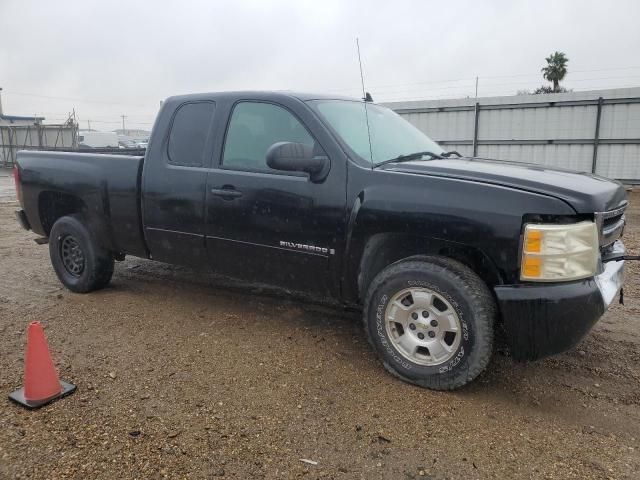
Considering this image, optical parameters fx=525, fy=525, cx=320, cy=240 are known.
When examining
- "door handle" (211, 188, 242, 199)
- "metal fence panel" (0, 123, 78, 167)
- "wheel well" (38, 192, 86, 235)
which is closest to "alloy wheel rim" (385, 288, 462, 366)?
"door handle" (211, 188, 242, 199)

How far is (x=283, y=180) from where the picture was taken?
12.6 feet

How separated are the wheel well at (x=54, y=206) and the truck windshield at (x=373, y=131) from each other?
2944 mm

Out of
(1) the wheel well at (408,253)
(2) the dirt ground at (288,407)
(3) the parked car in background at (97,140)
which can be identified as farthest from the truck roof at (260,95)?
(3) the parked car in background at (97,140)

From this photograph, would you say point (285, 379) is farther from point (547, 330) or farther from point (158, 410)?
point (547, 330)

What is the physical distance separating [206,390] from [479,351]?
1.72 m

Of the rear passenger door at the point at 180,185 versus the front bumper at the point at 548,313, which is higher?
the rear passenger door at the point at 180,185

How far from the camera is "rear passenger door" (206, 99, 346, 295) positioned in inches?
146

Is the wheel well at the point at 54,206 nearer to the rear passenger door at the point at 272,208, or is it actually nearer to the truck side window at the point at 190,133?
the truck side window at the point at 190,133

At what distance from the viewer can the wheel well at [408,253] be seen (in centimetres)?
333

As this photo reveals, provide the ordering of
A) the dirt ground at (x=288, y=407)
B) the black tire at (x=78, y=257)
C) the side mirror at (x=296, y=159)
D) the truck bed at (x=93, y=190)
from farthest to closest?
the black tire at (x=78, y=257)
the truck bed at (x=93, y=190)
the side mirror at (x=296, y=159)
the dirt ground at (x=288, y=407)

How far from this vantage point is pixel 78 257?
543cm

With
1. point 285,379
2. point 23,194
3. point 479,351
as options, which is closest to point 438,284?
point 479,351

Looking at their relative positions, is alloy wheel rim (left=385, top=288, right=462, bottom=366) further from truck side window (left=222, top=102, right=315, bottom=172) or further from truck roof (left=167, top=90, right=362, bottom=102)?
truck roof (left=167, top=90, right=362, bottom=102)

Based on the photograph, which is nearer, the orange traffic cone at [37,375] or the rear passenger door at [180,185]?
the orange traffic cone at [37,375]
